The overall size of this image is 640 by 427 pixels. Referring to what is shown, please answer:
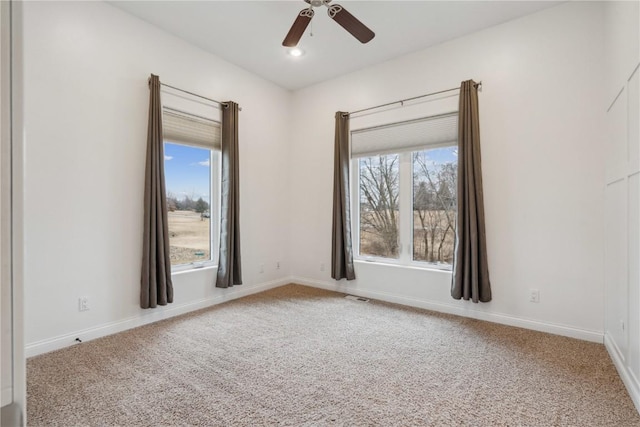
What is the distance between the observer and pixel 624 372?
81.7 inches

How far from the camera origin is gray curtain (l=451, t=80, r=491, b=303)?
10.1 feet

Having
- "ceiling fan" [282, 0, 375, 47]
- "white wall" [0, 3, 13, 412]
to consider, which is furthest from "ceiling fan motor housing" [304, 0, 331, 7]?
"white wall" [0, 3, 13, 412]

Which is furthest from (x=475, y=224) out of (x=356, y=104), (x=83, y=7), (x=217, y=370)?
(x=83, y=7)

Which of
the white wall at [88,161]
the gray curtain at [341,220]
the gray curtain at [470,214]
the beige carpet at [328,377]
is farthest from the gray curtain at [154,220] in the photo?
the gray curtain at [470,214]

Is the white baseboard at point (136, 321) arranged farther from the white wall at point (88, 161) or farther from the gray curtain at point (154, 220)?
the gray curtain at point (154, 220)

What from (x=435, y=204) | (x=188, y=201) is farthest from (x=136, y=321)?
(x=435, y=204)

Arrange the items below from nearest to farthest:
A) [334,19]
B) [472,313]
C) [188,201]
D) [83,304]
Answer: [334,19] < [83,304] < [472,313] < [188,201]

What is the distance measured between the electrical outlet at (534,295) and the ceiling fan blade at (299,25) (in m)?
3.05

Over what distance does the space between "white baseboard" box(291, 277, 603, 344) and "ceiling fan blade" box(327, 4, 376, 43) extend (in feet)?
9.01

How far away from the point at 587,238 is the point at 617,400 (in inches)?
52.0

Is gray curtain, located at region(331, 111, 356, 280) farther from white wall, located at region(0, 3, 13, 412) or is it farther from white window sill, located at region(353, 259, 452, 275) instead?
white wall, located at region(0, 3, 13, 412)

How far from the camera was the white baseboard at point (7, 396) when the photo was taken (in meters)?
0.51

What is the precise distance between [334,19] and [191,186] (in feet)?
7.54

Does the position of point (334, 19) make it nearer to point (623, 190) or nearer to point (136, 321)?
point (623, 190)
